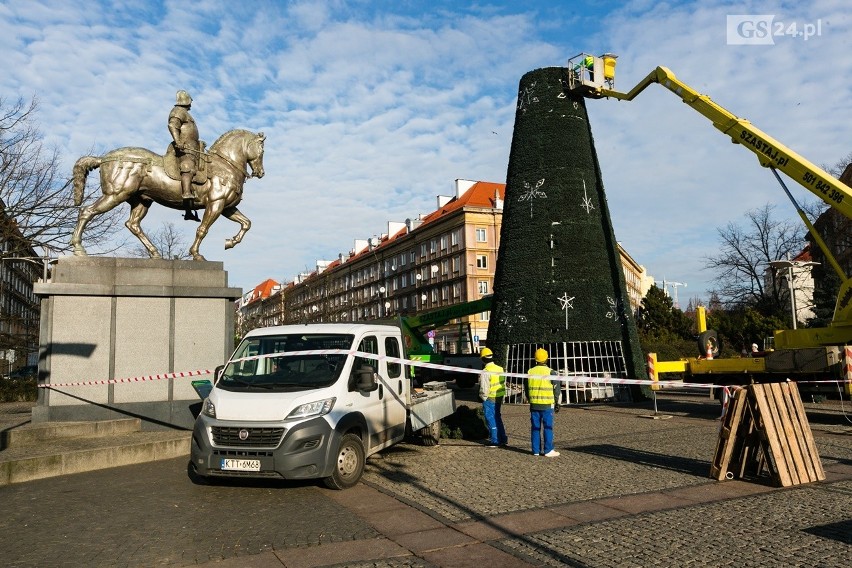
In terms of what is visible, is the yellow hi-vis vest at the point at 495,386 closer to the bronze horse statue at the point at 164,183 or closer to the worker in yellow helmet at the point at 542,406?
the worker in yellow helmet at the point at 542,406

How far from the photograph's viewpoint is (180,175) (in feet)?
43.5

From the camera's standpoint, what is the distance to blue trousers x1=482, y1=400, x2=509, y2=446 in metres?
11.5

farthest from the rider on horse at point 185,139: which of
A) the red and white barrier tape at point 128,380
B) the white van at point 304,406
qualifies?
the white van at point 304,406

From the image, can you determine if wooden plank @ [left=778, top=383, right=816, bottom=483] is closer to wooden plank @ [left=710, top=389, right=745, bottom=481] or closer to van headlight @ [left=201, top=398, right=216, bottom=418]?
wooden plank @ [left=710, top=389, right=745, bottom=481]

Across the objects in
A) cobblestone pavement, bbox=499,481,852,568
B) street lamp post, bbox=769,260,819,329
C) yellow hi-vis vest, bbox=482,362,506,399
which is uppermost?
street lamp post, bbox=769,260,819,329

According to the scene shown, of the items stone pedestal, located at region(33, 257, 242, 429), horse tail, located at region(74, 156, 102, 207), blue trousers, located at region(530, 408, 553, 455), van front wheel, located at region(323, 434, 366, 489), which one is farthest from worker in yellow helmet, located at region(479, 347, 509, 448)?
horse tail, located at region(74, 156, 102, 207)

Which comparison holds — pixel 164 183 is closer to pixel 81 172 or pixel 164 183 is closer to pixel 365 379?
pixel 81 172

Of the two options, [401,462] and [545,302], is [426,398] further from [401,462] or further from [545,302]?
[545,302]

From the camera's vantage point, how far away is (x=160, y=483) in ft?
27.2

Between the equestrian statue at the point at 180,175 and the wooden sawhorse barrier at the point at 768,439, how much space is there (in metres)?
10.3

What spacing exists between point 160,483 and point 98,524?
1948 millimetres

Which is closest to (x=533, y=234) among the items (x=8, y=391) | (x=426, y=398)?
(x=426, y=398)

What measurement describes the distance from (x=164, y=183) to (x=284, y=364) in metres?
6.60

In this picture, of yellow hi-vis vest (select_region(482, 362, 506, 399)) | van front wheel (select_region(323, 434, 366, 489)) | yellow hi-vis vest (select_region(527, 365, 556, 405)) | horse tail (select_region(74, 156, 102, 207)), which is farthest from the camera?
horse tail (select_region(74, 156, 102, 207))
